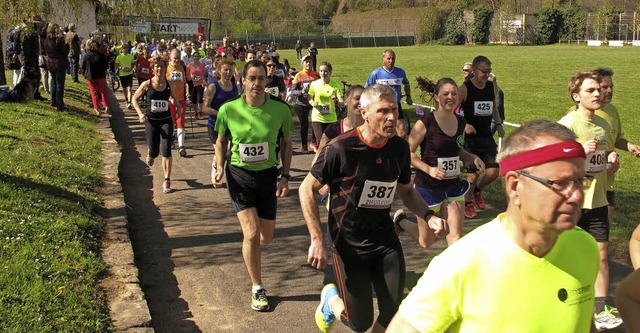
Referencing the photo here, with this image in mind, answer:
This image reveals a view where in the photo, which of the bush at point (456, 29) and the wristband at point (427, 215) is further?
the bush at point (456, 29)

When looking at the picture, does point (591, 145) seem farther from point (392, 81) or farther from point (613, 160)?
point (392, 81)

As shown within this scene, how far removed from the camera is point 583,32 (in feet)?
248

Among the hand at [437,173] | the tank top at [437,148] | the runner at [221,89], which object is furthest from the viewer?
the runner at [221,89]

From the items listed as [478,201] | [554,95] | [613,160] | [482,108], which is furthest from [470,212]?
[554,95]

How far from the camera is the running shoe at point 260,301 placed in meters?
5.68

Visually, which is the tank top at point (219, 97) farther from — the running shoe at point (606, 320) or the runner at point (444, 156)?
the running shoe at point (606, 320)

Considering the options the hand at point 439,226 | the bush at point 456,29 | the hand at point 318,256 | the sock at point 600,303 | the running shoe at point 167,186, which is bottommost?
the sock at point 600,303

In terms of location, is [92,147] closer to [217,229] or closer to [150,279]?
[217,229]

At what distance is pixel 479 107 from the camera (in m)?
8.73

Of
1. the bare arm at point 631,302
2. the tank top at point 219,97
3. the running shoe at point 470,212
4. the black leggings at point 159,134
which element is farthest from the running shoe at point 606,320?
the black leggings at point 159,134

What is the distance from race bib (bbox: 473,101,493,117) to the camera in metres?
8.72

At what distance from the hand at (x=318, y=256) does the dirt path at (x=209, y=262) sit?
1.31m

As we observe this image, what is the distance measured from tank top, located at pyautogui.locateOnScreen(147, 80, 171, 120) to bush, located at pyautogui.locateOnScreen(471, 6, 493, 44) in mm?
72857

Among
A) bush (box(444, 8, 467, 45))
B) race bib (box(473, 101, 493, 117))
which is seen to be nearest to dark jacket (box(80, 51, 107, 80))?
race bib (box(473, 101, 493, 117))
